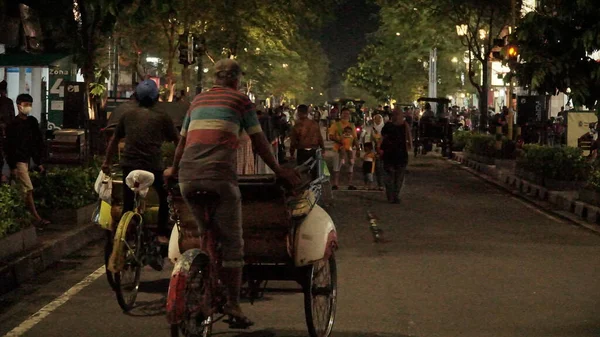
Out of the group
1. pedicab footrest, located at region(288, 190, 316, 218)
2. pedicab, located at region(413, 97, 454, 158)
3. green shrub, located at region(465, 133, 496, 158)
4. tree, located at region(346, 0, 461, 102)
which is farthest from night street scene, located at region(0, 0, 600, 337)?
tree, located at region(346, 0, 461, 102)

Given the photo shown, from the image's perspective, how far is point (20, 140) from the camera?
1381 cm

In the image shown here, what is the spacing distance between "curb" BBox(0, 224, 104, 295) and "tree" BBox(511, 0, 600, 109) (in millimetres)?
8049

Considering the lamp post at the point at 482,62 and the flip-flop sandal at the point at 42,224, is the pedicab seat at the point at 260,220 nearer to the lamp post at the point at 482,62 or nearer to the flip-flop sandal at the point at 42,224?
the flip-flop sandal at the point at 42,224

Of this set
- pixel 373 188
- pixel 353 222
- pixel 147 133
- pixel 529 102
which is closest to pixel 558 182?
pixel 373 188

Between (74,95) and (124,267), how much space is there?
74.0 feet

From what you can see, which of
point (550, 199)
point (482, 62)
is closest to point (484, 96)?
point (482, 62)

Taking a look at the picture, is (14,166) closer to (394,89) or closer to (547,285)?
(547,285)

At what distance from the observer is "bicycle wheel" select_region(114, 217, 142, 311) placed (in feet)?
30.2

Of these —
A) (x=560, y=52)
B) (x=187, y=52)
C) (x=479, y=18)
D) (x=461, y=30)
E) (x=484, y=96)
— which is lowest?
(x=484, y=96)

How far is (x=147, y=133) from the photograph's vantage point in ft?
32.6

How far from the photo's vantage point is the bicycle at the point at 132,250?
9133mm

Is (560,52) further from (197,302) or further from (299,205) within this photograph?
(197,302)

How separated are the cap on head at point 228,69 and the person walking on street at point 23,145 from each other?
6.54m

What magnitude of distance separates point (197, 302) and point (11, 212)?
5291 mm
